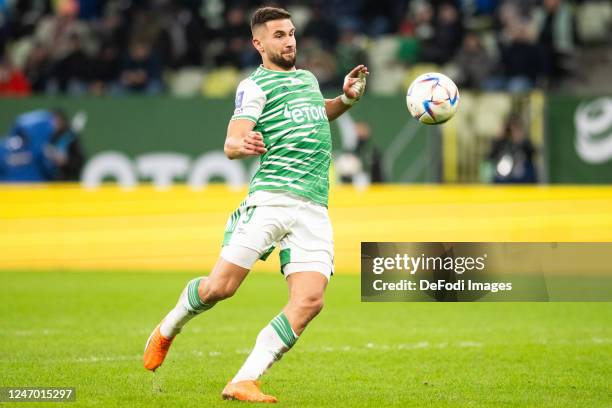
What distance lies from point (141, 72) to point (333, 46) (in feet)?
11.5

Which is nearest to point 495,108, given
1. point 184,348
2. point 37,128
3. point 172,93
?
point 172,93

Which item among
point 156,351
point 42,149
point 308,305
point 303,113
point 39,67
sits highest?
point 39,67

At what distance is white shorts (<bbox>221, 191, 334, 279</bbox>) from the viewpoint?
722 centimetres

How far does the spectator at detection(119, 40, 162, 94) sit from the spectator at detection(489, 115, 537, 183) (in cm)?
639

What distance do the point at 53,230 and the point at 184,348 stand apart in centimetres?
756

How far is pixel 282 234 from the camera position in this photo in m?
7.32

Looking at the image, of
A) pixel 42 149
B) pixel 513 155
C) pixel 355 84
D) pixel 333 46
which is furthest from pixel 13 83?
pixel 355 84

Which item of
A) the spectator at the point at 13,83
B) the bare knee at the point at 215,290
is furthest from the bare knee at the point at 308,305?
the spectator at the point at 13,83

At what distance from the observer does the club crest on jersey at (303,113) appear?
7.32 meters

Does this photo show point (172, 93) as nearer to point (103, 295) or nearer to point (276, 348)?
point (103, 295)

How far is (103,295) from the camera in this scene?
13.6 m

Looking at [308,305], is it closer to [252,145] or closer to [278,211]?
[278,211]

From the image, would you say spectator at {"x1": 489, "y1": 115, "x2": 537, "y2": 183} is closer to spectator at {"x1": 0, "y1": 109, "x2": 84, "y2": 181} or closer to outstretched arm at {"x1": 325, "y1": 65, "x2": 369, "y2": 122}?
spectator at {"x1": 0, "y1": 109, "x2": 84, "y2": 181}

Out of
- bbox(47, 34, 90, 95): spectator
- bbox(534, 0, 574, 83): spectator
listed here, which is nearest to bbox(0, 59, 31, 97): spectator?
bbox(47, 34, 90, 95): spectator
